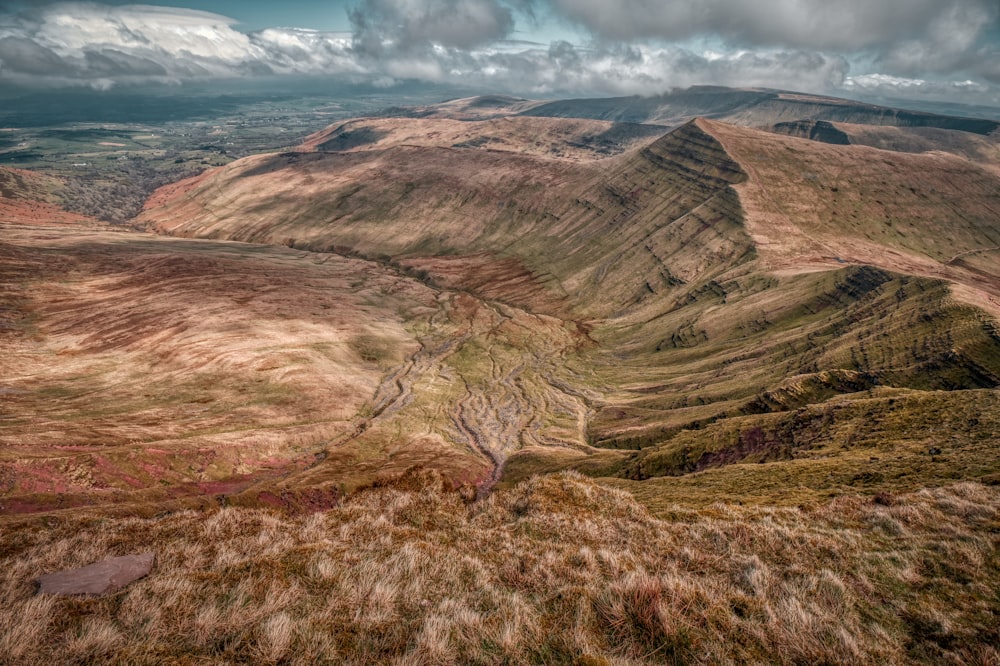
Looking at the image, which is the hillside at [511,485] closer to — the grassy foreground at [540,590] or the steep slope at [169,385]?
the grassy foreground at [540,590]

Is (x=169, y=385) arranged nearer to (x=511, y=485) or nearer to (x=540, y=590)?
(x=511, y=485)

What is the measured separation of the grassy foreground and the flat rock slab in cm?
69

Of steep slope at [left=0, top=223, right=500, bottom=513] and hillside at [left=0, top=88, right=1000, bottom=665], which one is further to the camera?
steep slope at [left=0, top=223, right=500, bottom=513]

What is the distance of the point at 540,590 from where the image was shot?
16000 millimetres

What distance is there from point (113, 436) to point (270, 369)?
48.8 metres

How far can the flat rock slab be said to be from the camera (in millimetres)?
14523

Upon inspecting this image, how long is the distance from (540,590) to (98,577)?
14924 millimetres

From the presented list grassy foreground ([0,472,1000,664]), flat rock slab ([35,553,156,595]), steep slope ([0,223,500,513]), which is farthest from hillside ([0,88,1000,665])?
steep slope ([0,223,500,513])

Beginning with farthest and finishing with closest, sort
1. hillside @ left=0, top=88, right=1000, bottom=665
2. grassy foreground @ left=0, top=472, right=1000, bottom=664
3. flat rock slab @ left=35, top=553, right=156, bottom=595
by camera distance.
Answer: flat rock slab @ left=35, top=553, right=156, bottom=595 < hillside @ left=0, top=88, right=1000, bottom=665 < grassy foreground @ left=0, top=472, right=1000, bottom=664

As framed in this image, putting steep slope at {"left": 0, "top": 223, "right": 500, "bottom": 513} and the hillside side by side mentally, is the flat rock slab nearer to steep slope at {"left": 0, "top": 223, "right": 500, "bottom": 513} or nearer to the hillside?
the hillside

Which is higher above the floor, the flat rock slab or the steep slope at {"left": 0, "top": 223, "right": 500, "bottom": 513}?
the flat rock slab

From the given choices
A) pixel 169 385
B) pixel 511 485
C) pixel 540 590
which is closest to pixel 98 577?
pixel 540 590

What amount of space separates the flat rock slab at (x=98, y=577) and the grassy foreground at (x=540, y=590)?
689 millimetres

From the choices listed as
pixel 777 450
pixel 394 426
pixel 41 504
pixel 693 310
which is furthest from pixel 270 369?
pixel 693 310
